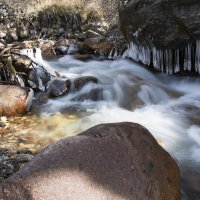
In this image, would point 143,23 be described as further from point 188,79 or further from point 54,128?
point 54,128

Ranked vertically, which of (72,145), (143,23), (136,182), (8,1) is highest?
(8,1)

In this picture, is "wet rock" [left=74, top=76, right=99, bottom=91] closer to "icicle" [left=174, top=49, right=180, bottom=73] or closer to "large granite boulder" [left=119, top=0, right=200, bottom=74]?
"large granite boulder" [left=119, top=0, right=200, bottom=74]

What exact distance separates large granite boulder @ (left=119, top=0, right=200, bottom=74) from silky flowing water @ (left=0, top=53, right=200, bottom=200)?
0.30 m

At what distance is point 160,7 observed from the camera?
605 cm

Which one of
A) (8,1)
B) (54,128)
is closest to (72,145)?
(54,128)

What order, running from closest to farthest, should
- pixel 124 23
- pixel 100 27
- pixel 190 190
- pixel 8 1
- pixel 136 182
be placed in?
pixel 136 182 < pixel 190 190 < pixel 124 23 < pixel 100 27 < pixel 8 1

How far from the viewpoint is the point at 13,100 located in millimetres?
4957

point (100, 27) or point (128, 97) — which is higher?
point (100, 27)

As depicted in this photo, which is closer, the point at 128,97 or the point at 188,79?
the point at 128,97

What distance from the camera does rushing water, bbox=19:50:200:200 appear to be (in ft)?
12.8

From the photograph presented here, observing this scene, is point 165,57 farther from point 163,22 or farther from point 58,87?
point 58,87

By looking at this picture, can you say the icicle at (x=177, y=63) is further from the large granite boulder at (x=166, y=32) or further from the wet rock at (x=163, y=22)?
the wet rock at (x=163, y=22)

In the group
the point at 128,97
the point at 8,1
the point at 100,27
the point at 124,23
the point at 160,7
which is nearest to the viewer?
the point at 128,97

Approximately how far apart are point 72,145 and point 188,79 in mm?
4247
